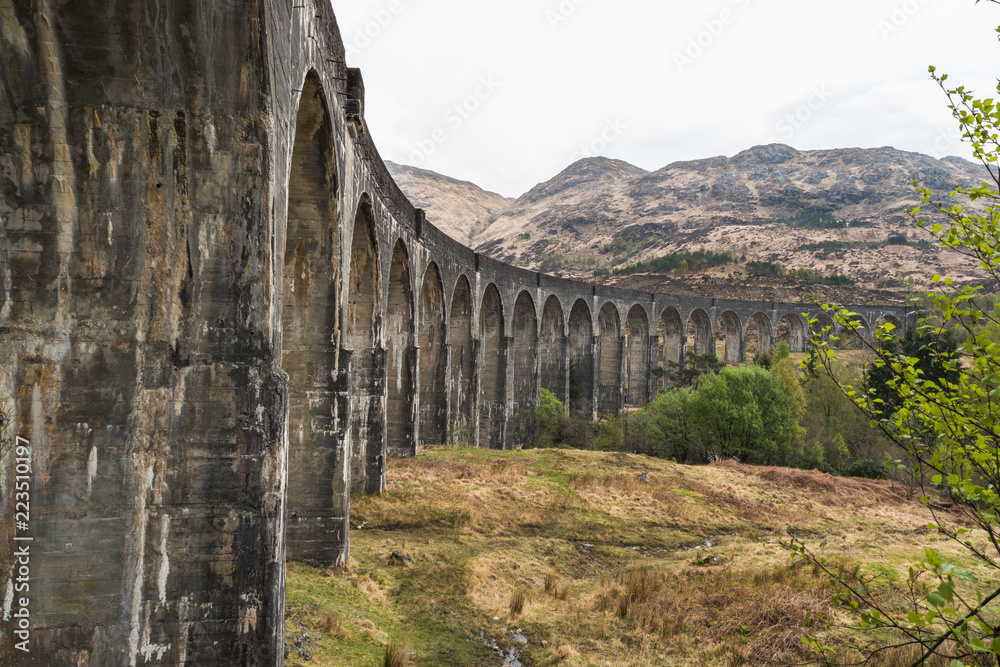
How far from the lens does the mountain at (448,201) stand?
547 feet

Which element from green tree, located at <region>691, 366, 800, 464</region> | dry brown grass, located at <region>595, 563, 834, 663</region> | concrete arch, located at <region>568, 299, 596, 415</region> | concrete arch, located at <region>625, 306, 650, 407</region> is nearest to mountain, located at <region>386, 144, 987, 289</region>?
concrete arch, located at <region>625, 306, 650, 407</region>

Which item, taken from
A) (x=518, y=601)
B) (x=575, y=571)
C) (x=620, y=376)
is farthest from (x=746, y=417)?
(x=518, y=601)

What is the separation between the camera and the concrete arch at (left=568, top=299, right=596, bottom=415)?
1420 inches

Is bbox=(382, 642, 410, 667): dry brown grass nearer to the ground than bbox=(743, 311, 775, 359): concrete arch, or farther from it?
nearer to the ground

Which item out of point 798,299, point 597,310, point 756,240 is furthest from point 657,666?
point 756,240

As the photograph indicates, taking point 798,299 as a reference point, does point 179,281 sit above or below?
below

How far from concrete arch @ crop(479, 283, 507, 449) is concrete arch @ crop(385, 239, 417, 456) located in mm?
9540

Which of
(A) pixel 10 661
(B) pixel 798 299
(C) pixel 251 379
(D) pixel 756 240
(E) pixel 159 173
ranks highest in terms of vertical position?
(D) pixel 756 240

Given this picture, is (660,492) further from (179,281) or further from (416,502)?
(179,281)

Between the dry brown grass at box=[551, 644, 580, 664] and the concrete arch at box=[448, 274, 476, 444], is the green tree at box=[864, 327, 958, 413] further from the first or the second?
the concrete arch at box=[448, 274, 476, 444]

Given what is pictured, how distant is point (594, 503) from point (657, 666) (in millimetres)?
8612

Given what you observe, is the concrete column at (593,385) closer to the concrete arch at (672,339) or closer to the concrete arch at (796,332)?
the concrete arch at (672,339)

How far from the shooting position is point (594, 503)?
50.6ft

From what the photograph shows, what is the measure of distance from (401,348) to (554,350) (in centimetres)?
1869
